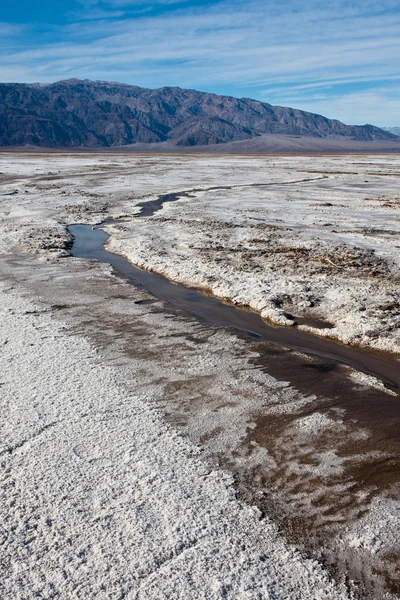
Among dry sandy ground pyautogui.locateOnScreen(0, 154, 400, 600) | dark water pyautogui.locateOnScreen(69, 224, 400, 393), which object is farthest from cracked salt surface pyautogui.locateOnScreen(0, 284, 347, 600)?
dark water pyautogui.locateOnScreen(69, 224, 400, 393)

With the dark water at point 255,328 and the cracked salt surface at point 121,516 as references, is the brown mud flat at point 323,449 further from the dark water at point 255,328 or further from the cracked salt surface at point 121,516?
the cracked salt surface at point 121,516

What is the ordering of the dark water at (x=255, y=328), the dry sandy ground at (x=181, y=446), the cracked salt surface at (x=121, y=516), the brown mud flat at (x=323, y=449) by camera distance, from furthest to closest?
the dark water at (x=255, y=328) → the brown mud flat at (x=323, y=449) → the dry sandy ground at (x=181, y=446) → the cracked salt surface at (x=121, y=516)

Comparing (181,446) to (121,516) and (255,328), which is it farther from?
(255,328)

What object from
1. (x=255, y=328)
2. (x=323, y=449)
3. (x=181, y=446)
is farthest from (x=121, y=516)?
(x=255, y=328)

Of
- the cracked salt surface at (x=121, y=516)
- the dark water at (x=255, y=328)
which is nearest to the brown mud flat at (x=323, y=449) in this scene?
the dark water at (x=255, y=328)

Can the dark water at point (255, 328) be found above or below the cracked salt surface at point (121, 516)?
above

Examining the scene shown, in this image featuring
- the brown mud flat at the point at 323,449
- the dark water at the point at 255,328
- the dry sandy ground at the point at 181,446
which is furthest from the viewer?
the dark water at the point at 255,328
